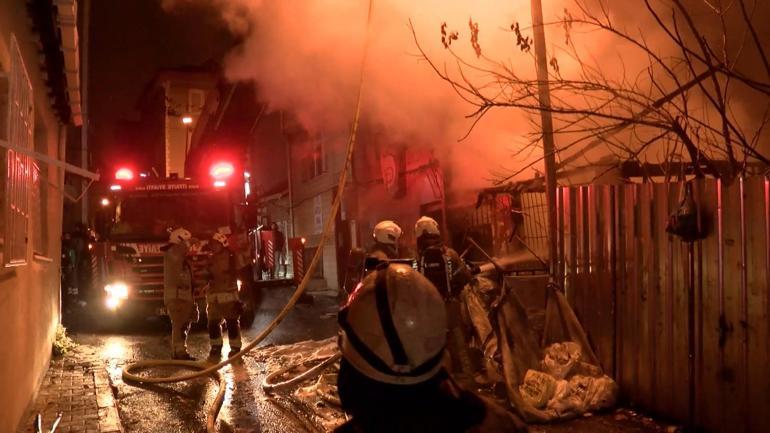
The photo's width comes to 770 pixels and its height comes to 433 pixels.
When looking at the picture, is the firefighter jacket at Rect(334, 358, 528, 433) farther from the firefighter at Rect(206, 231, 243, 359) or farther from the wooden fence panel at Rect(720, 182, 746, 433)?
the firefighter at Rect(206, 231, 243, 359)

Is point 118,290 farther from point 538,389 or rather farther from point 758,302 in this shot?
point 758,302

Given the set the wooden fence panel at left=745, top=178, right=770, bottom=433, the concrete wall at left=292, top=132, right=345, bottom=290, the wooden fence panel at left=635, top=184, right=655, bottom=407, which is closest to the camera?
the wooden fence panel at left=745, top=178, right=770, bottom=433

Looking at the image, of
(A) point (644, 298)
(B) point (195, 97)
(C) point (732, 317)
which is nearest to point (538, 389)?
(A) point (644, 298)

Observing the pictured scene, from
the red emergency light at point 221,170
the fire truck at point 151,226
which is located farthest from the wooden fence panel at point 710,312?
the red emergency light at point 221,170

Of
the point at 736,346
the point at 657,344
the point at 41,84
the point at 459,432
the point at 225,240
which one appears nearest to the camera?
the point at 459,432

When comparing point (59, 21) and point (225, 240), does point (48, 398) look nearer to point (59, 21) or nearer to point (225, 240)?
point (225, 240)

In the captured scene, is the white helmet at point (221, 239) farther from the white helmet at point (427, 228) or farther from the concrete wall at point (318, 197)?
the concrete wall at point (318, 197)

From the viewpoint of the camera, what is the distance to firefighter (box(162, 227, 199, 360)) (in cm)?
782

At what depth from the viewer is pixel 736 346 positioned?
417 cm

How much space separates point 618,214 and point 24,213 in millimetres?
4956

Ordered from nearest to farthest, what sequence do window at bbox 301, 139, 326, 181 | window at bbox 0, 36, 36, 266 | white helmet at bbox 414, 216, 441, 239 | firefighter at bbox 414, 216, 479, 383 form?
window at bbox 0, 36, 36, 266 → firefighter at bbox 414, 216, 479, 383 → white helmet at bbox 414, 216, 441, 239 → window at bbox 301, 139, 326, 181

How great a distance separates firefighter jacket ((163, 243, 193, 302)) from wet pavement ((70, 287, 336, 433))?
91cm

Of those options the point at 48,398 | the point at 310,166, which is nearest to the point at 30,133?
the point at 48,398

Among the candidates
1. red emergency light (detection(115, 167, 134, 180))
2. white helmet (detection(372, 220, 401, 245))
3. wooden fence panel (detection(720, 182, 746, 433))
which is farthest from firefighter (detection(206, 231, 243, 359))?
wooden fence panel (detection(720, 182, 746, 433))
